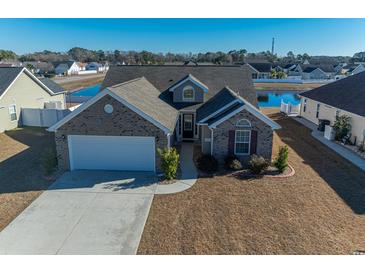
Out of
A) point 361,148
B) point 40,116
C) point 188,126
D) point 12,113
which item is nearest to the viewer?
point 361,148

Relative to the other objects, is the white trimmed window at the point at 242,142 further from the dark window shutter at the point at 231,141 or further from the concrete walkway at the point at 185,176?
the concrete walkway at the point at 185,176

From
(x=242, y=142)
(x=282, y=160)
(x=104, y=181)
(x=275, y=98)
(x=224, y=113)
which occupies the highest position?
(x=224, y=113)

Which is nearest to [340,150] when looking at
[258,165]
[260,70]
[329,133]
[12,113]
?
[329,133]

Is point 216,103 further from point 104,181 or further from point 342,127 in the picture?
point 342,127

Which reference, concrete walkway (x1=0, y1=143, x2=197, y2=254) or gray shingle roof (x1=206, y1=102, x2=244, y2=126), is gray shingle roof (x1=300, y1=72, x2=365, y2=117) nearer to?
gray shingle roof (x1=206, y1=102, x2=244, y2=126)

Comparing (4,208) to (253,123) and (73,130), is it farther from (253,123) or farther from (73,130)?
(253,123)

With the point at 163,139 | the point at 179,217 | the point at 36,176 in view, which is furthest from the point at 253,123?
the point at 36,176

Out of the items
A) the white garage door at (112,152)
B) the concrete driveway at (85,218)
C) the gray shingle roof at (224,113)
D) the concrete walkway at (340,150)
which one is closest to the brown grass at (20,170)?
the concrete driveway at (85,218)

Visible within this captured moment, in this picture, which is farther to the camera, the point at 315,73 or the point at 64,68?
the point at 64,68
